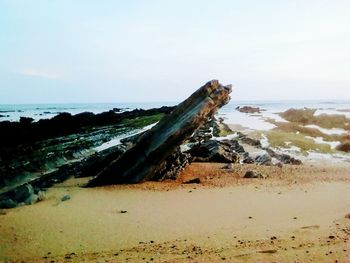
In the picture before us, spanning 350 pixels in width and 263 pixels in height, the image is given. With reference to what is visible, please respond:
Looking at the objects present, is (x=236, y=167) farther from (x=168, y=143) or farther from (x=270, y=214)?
(x=270, y=214)

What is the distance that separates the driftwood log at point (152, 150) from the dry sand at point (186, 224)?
32.9 inches

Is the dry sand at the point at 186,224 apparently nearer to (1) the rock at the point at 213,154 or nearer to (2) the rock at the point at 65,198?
(2) the rock at the point at 65,198

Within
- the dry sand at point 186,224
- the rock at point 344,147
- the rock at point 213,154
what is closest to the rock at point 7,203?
the dry sand at point 186,224

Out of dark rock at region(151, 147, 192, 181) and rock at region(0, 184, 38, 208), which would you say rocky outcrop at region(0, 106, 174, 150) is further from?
rock at region(0, 184, 38, 208)

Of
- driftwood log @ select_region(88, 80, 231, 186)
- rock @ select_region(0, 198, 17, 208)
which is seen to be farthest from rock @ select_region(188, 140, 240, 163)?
rock @ select_region(0, 198, 17, 208)

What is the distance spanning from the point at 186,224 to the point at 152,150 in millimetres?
6090

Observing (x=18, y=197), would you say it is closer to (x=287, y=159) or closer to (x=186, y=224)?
(x=186, y=224)

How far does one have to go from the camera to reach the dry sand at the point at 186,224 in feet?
28.5

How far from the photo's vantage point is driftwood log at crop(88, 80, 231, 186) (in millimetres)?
16703

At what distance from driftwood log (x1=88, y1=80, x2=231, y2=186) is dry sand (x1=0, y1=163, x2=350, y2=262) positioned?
835 millimetres

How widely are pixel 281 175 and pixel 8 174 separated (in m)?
12.2

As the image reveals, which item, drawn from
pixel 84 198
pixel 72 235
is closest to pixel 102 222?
pixel 72 235

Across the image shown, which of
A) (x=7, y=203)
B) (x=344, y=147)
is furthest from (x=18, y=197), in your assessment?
(x=344, y=147)

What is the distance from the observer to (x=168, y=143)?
1677 cm
